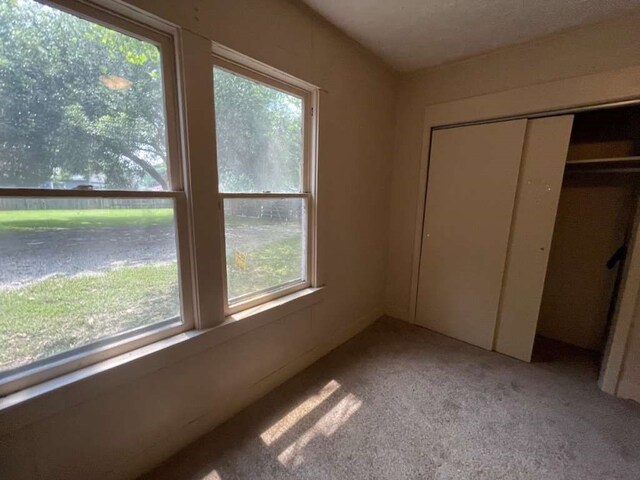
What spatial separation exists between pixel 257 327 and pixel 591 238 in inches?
113

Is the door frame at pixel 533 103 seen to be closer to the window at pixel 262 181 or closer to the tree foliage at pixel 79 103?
the window at pixel 262 181

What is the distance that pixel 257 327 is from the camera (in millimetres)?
1652

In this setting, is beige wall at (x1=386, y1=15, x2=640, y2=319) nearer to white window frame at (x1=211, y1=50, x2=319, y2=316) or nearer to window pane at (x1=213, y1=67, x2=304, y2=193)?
white window frame at (x1=211, y1=50, x2=319, y2=316)

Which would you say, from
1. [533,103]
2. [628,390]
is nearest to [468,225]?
[533,103]

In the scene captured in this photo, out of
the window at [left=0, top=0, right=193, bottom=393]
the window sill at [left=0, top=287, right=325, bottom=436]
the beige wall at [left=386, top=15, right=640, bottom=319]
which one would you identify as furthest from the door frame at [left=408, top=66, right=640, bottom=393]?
the window at [left=0, top=0, right=193, bottom=393]

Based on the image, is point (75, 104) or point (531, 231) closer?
point (75, 104)

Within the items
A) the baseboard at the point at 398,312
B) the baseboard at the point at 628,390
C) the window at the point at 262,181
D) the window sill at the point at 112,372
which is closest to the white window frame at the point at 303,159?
the window at the point at 262,181

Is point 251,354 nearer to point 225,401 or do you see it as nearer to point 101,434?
point 225,401

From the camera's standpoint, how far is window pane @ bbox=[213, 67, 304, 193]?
1.44 metres

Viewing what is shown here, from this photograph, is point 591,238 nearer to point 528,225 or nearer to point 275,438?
point 528,225

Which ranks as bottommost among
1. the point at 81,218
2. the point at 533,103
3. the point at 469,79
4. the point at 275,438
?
the point at 275,438

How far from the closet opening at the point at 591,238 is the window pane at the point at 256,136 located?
210 centimetres

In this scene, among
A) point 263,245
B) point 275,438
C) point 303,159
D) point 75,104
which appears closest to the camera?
point 75,104

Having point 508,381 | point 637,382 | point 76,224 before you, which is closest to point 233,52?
point 76,224
